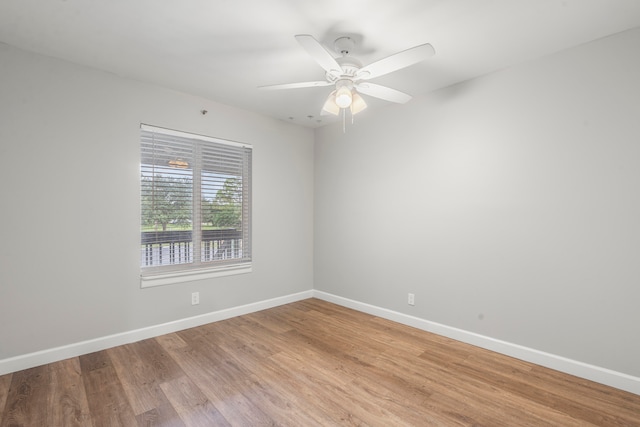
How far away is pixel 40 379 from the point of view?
2.25 metres

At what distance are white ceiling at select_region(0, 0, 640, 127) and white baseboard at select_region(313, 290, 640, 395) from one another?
2446 millimetres

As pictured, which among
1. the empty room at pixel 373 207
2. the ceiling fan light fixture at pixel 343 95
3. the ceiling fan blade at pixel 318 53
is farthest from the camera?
the ceiling fan light fixture at pixel 343 95

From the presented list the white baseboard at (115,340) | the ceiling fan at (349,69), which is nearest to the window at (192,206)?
the white baseboard at (115,340)

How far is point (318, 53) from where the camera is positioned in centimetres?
186

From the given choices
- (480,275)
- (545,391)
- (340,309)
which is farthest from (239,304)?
(545,391)

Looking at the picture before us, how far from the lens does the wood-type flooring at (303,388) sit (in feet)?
6.08

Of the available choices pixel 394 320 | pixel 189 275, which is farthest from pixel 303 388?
pixel 189 275

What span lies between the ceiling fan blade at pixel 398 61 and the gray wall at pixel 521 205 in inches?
51.4

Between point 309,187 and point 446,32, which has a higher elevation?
point 446,32

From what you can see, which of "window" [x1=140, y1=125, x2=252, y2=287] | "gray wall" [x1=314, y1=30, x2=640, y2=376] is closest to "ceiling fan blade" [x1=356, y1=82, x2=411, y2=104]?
"gray wall" [x1=314, y1=30, x2=640, y2=376]

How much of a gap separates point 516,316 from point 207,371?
2626 mm

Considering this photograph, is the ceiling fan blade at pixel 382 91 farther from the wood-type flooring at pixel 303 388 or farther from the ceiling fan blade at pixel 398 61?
the wood-type flooring at pixel 303 388

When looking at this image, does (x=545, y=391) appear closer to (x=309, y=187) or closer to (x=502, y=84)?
(x=502, y=84)

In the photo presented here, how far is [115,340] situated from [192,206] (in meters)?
1.44
